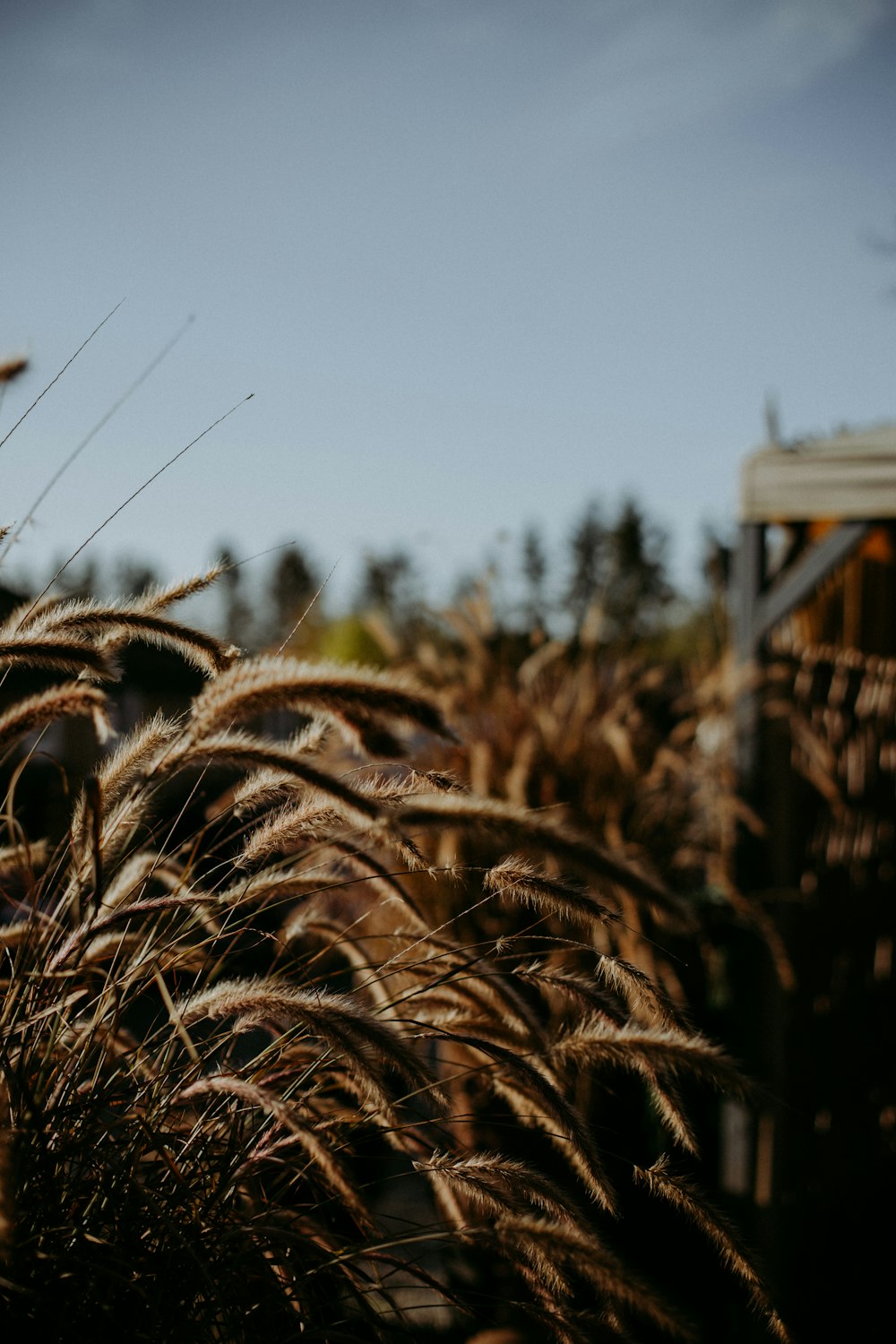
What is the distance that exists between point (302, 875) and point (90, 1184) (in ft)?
1.30

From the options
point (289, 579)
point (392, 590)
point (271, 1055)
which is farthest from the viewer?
point (289, 579)

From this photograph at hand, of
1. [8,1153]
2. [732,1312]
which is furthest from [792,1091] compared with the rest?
[8,1153]

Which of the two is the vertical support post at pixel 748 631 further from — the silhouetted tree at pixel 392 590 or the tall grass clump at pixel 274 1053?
the tall grass clump at pixel 274 1053

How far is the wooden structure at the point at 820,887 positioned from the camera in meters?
3.85

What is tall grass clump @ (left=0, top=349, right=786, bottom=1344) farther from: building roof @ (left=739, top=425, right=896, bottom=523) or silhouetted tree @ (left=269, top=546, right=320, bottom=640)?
silhouetted tree @ (left=269, top=546, right=320, bottom=640)

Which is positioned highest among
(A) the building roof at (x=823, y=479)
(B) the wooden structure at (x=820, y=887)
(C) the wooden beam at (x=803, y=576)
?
(A) the building roof at (x=823, y=479)

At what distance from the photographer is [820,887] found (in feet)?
13.2

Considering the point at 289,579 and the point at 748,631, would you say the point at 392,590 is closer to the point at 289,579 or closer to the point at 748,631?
the point at 748,631

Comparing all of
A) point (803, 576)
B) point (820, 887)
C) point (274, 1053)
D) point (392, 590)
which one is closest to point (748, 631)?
point (803, 576)

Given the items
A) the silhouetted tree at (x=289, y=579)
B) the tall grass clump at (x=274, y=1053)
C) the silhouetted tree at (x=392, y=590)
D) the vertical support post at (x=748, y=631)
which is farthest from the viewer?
the silhouetted tree at (x=289, y=579)

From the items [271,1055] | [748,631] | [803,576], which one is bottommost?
[271,1055]

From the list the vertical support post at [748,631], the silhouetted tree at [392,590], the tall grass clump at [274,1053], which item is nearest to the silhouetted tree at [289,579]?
the silhouetted tree at [392,590]

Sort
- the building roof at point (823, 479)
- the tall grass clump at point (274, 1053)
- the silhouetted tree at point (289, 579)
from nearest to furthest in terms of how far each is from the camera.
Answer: the tall grass clump at point (274, 1053) → the building roof at point (823, 479) → the silhouetted tree at point (289, 579)

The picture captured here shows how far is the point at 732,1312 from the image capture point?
3570 millimetres
